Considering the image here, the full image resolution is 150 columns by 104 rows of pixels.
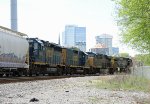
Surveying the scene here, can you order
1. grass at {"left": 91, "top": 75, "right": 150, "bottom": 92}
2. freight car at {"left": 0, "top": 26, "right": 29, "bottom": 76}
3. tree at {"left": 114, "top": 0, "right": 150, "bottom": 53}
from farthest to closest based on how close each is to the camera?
freight car at {"left": 0, "top": 26, "right": 29, "bottom": 76}
grass at {"left": 91, "top": 75, "right": 150, "bottom": 92}
tree at {"left": 114, "top": 0, "right": 150, "bottom": 53}

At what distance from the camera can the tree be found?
19047mm

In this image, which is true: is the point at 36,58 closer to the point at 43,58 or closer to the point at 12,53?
the point at 43,58

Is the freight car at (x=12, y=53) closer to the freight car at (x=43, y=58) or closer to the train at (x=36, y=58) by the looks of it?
the train at (x=36, y=58)

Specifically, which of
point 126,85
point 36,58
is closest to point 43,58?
point 36,58

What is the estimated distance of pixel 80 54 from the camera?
59.2 meters

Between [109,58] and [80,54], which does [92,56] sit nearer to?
[80,54]

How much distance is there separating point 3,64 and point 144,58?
1031 cm

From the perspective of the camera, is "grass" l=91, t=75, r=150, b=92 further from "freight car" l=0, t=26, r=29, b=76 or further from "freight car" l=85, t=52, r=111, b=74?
"freight car" l=85, t=52, r=111, b=74

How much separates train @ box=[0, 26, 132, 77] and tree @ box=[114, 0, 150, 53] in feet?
30.5

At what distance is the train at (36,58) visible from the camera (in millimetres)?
28958

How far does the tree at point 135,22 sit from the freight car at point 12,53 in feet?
29.6

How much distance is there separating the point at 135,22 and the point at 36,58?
17161 millimetres

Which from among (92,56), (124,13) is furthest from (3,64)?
(92,56)

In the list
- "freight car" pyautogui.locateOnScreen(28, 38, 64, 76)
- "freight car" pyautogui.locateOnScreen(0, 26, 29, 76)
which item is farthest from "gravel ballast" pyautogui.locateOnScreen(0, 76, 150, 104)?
"freight car" pyautogui.locateOnScreen(28, 38, 64, 76)
